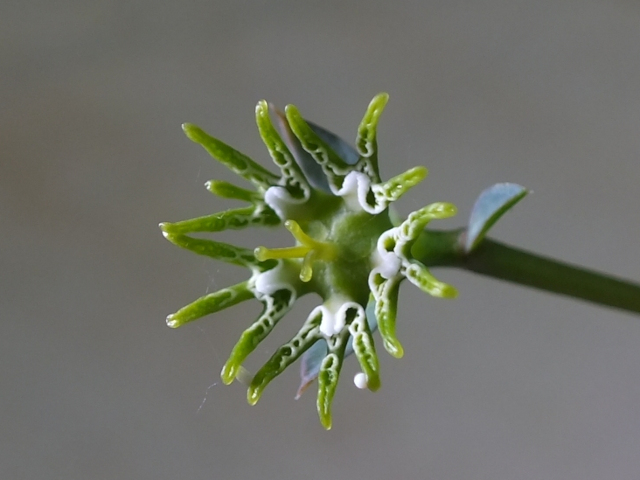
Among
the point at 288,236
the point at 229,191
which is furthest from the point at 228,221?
the point at 288,236

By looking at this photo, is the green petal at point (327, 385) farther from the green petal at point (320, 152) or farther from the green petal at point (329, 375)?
the green petal at point (320, 152)

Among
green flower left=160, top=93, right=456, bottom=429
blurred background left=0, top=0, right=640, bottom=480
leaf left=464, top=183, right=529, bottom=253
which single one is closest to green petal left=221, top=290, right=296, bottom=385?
green flower left=160, top=93, right=456, bottom=429

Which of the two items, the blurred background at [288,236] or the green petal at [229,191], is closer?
the green petal at [229,191]

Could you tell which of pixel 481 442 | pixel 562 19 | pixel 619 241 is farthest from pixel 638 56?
pixel 481 442

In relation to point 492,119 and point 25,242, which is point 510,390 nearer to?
point 492,119

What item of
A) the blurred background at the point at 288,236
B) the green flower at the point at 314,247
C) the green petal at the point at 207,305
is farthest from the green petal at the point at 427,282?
the blurred background at the point at 288,236

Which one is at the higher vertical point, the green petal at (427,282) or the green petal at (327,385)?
the green petal at (427,282)

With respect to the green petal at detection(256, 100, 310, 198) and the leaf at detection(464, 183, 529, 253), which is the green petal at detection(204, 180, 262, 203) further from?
the leaf at detection(464, 183, 529, 253)
